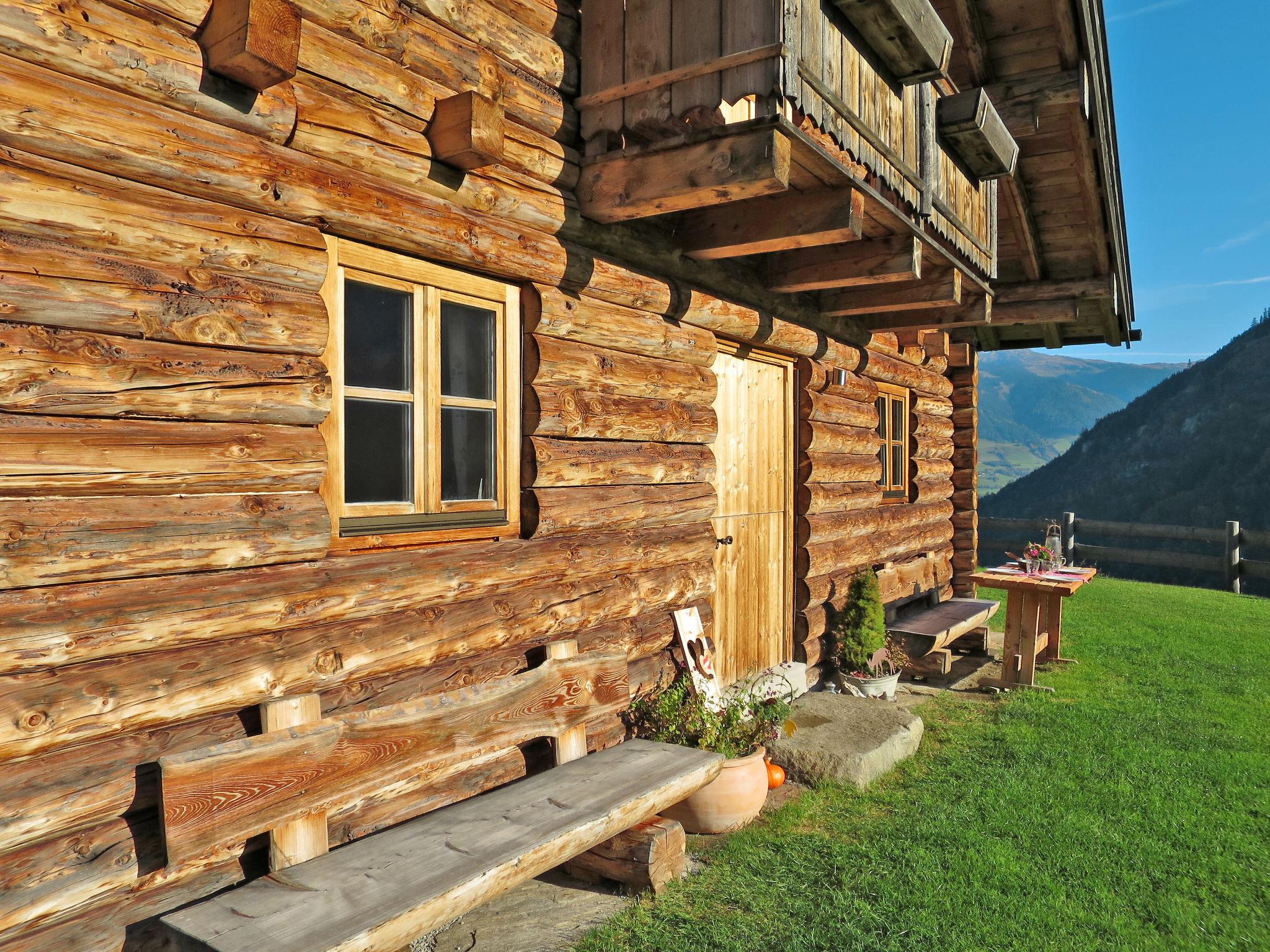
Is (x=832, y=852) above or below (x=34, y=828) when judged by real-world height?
below

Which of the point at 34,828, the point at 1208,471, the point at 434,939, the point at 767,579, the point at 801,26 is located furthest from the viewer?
the point at 1208,471

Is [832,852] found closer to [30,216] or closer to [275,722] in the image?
[275,722]

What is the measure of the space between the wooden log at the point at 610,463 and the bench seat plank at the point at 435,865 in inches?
55.6

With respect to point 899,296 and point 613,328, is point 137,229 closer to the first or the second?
point 613,328

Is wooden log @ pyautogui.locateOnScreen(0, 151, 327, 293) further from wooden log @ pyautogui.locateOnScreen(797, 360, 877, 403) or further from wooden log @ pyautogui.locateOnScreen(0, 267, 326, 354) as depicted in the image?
wooden log @ pyautogui.locateOnScreen(797, 360, 877, 403)

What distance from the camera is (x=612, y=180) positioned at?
4.21m

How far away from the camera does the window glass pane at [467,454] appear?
3.78 meters

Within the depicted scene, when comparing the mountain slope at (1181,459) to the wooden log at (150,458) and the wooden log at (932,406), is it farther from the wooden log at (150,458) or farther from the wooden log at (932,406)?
the wooden log at (150,458)

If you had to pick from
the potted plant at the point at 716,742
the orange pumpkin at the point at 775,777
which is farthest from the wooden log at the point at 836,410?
the orange pumpkin at the point at 775,777

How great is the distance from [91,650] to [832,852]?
3.49 m

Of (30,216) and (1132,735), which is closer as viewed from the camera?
(30,216)

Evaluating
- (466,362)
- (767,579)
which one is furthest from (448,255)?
(767,579)

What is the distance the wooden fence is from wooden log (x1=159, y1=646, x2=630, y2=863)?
11.6m

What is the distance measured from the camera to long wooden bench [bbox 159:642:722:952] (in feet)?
8.16
